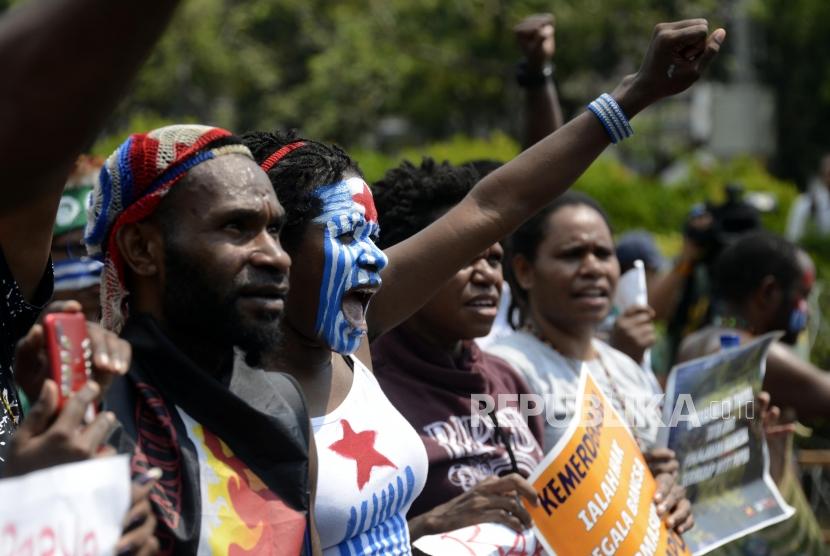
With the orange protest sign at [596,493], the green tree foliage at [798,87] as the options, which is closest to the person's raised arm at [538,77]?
the orange protest sign at [596,493]

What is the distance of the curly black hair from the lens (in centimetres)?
557

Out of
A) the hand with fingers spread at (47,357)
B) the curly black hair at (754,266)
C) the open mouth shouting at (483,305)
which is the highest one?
the hand with fingers spread at (47,357)

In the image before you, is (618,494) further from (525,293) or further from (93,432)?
(93,432)

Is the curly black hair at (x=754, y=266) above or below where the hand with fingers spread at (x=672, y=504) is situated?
below

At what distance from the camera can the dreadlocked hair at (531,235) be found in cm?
467

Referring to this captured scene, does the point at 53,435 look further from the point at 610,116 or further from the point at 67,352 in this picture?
the point at 610,116

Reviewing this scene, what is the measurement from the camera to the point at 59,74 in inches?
58.7

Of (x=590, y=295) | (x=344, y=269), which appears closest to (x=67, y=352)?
(x=344, y=269)

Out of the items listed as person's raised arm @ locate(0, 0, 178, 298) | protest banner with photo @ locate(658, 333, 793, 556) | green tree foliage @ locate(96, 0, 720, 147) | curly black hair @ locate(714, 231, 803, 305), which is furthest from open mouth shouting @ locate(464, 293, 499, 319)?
green tree foliage @ locate(96, 0, 720, 147)

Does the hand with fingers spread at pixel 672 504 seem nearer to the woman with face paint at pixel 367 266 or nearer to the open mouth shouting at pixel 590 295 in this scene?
the open mouth shouting at pixel 590 295

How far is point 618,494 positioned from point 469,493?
1.42 ft

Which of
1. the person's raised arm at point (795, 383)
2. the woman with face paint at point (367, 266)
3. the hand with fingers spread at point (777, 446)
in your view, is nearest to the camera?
the woman with face paint at point (367, 266)

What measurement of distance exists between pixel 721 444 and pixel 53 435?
2.90 metres

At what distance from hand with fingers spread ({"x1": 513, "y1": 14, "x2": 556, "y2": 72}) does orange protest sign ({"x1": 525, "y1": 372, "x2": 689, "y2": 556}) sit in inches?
59.5
